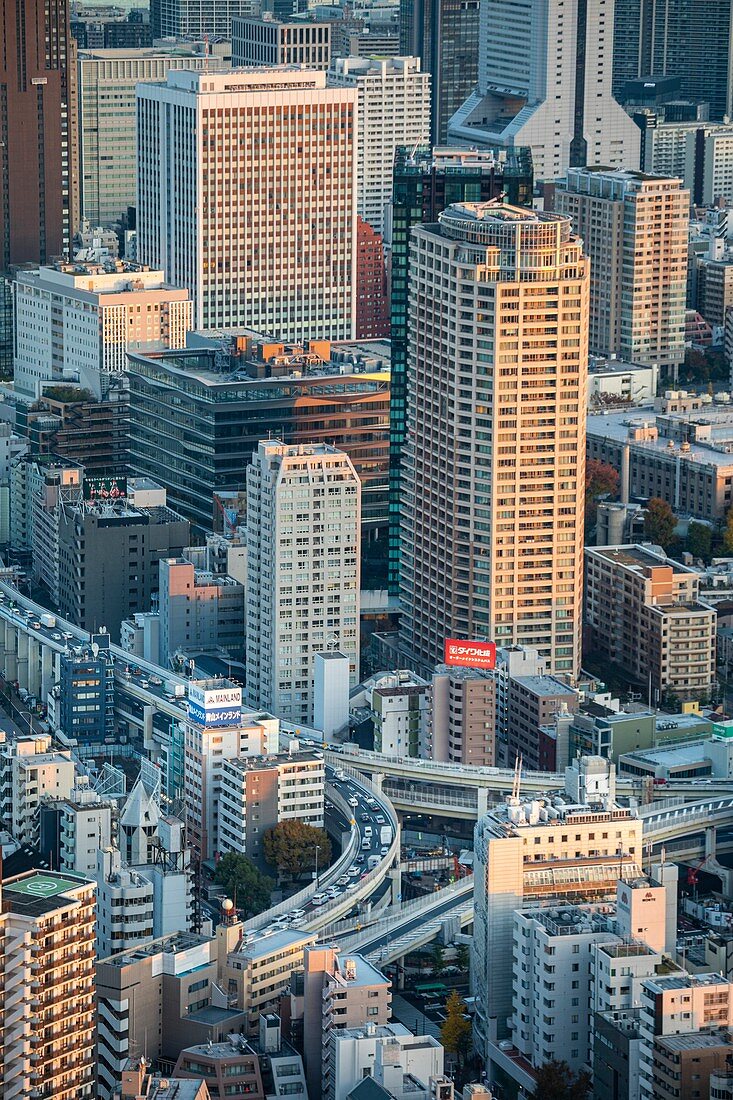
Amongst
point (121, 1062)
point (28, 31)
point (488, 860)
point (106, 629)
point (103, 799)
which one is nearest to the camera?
point (121, 1062)

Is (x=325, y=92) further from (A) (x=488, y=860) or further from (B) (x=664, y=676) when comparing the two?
(A) (x=488, y=860)

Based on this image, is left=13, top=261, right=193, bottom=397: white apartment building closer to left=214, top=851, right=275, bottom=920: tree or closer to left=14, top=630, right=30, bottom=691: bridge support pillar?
left=14, top=630, right=30, bottom=691: bridge support pillar

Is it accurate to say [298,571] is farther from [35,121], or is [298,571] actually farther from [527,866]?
[35,121]

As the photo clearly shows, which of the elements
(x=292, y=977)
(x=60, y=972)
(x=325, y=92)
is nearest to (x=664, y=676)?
(x=292, y=977)

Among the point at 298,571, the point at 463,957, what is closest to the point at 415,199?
the point at 298,571

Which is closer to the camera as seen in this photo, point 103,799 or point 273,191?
point 103,799

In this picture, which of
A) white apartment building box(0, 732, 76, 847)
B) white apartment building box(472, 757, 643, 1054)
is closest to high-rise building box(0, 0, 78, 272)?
white apartment building box(0, 732, 76, 847)
